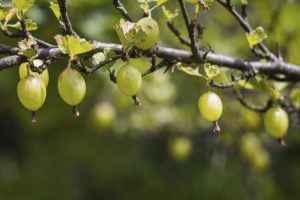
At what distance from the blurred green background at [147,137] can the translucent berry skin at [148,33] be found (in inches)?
21.6

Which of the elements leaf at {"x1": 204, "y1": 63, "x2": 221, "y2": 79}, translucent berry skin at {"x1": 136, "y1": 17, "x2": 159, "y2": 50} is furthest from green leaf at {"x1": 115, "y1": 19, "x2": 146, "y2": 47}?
leaf at {"x1": 204, "y1": 63, "x2": 221, "y2": 79}

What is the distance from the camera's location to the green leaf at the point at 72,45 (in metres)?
1.34

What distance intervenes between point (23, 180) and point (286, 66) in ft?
12.7

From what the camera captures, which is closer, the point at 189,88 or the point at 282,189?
the point at 189,88

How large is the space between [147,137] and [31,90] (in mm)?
3364

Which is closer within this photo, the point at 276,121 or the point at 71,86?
the point at 71,86

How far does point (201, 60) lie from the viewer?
63.0 inches

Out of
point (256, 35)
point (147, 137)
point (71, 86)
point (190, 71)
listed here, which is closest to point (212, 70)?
point (190, 71)

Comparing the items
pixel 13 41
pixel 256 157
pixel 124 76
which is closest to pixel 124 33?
pixel 124 76

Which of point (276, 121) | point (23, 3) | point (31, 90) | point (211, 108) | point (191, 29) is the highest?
point (23, 3)

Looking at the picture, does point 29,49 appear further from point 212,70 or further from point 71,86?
point 212,70

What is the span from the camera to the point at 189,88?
4.45 meters

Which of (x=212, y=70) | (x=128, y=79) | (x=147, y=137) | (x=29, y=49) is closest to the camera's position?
(x=29, y=49)

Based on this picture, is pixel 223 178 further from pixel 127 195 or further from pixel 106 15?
pixel 106 15
